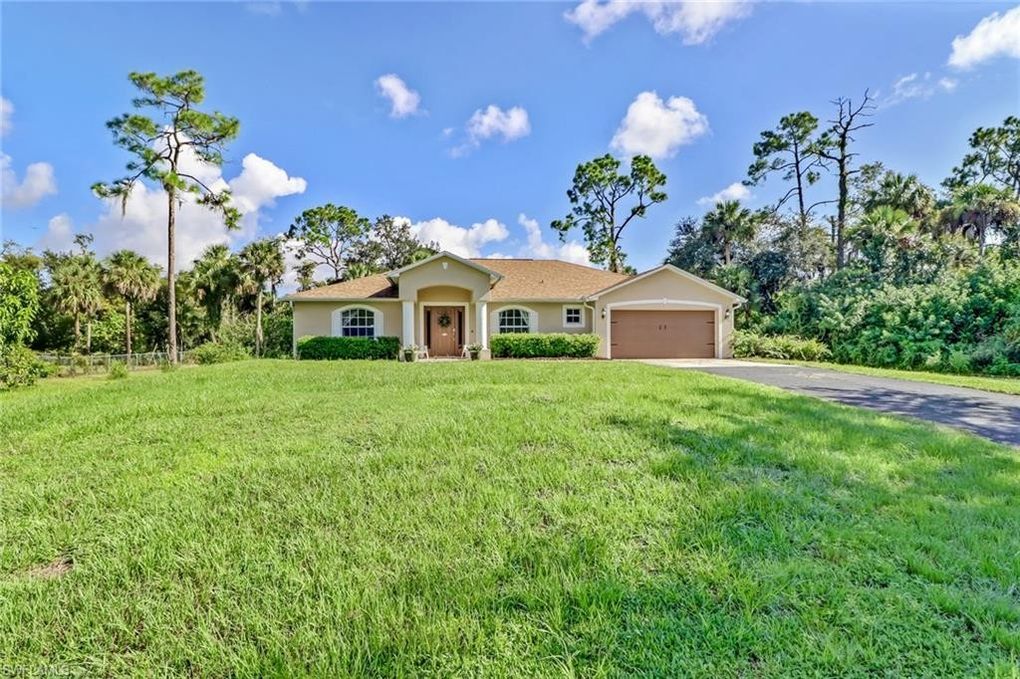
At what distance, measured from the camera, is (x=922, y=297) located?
18.3 metres

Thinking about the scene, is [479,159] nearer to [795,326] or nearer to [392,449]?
[795,326]

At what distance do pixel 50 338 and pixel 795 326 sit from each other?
47.7 m

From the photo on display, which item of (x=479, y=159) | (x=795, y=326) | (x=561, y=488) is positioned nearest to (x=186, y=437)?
(x=561, y=488)

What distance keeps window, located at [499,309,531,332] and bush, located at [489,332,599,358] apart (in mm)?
1798

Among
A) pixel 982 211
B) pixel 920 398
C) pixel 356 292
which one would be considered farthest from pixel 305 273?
pixel 982 211

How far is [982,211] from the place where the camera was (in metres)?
23.8

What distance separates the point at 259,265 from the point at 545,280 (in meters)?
18.5

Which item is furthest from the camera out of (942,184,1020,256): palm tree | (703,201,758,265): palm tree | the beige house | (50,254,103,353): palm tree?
(703,201,758,265): palm tree

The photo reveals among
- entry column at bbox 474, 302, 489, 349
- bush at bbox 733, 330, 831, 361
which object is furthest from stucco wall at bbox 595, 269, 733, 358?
entry column at bbox 474, 302, 489, 349

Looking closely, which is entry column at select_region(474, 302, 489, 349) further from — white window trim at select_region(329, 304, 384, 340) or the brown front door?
white window trim at select_region(329, 304, 384, 340)

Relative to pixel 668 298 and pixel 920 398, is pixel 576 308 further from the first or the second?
pixel 920 398

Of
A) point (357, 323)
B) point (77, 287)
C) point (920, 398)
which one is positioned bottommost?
point (920, 398)

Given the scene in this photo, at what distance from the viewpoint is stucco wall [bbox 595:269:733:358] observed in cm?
2112

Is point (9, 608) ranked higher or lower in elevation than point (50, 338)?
lower
